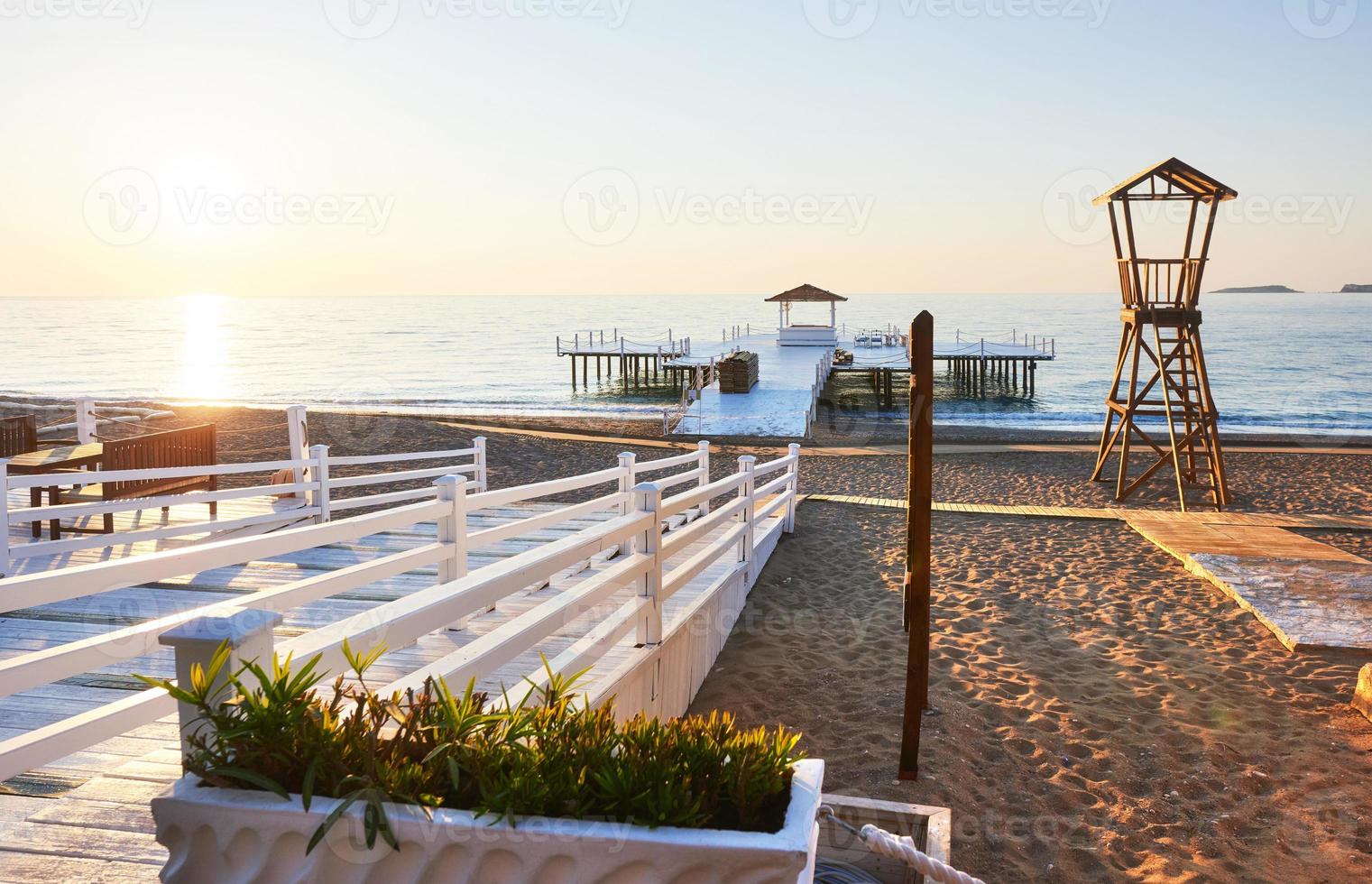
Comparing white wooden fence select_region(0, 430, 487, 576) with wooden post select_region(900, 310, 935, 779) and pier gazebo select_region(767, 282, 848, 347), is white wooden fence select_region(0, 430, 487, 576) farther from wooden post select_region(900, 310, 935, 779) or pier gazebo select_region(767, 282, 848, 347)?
pier gazebo select_region(767, 282, 848, 347)

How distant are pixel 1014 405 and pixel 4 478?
45.9 m

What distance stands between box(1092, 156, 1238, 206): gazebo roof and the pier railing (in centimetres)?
1162

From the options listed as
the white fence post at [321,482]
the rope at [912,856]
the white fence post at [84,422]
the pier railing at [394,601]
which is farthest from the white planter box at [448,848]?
the white fence post at [84,422]

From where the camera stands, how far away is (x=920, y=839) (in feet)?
12.9

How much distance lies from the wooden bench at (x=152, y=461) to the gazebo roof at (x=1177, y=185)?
519 inches

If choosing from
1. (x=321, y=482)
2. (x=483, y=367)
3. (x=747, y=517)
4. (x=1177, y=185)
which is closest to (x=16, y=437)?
(x=321, y=482)

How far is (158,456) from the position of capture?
29.3ft

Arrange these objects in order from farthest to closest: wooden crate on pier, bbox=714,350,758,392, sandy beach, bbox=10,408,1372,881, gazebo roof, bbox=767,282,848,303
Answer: gazebo roof, bbox=767,282,848,303, wooden crate on pier, bbox=714,350,758,392, sandy beach, bbox=10,408,1372,881

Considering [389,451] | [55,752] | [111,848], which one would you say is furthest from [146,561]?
[389,451]

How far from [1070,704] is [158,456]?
26.1 ft

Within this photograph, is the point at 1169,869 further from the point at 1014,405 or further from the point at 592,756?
the point at 1014,405

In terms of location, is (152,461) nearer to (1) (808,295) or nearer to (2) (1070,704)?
(2) (1070,704)

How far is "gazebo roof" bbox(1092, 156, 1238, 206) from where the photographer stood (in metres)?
14.6

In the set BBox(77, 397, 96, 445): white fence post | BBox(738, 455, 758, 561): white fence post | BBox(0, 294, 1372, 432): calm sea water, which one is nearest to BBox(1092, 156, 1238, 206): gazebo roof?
BBox(738, 455, 758, 561): white fence post
